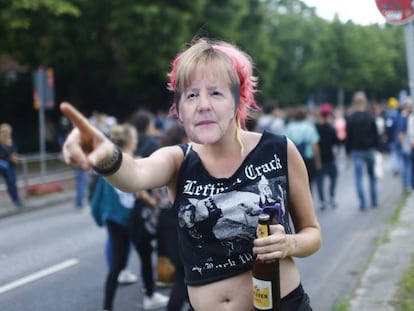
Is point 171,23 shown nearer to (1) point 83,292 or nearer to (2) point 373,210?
(2) point 373,210

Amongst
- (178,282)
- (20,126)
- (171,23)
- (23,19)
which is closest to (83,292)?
(178,282)

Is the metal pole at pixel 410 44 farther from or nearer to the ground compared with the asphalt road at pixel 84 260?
farther from the ground

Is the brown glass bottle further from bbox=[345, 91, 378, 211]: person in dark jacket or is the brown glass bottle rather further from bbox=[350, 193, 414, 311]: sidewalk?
bbox=[345, 91, 378, 211]: person in dark jacket

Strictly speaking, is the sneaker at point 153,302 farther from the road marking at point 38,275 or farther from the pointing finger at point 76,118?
the pointing finger at point 76,118

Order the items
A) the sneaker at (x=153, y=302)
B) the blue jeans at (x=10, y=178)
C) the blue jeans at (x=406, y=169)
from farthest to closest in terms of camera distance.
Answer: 1. the blue jeans at (x=10, y=178)
2. the blue jeans at (x=406, y=169)
3. the sneaker at (x=153, y=302)

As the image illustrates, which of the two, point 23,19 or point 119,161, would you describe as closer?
point 119,161

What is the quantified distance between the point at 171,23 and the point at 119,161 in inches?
800

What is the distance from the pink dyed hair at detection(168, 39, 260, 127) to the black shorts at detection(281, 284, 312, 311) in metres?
0.71

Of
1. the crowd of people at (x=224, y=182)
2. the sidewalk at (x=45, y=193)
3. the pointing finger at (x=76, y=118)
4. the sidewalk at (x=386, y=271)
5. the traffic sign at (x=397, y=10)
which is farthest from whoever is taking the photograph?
the sidewalk at (x=45, y=193)

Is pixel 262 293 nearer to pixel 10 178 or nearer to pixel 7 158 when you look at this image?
pixel 7 158

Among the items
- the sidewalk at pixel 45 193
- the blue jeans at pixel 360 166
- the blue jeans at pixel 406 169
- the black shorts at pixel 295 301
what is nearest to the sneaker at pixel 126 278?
the black shorts at pixel 295 301

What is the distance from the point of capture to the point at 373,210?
11.1 meters

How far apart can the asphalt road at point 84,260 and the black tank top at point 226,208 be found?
3.57 metres

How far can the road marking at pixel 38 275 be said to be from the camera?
681 cm
